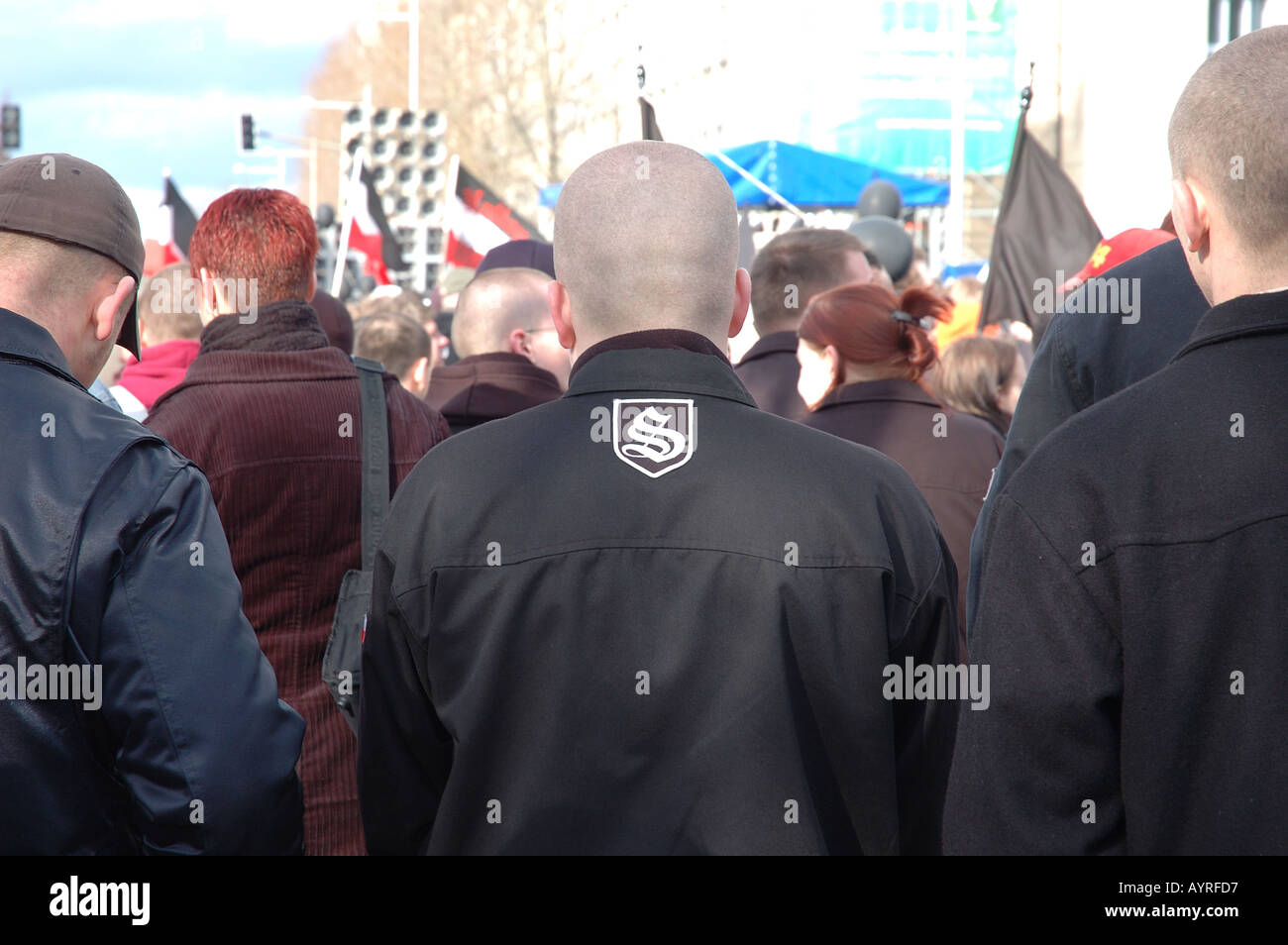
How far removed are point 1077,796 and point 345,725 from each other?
205cm

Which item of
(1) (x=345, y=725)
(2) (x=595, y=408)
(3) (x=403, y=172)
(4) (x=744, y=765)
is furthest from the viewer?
(3) (x=403, y=172)

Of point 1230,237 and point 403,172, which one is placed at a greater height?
point 403,172

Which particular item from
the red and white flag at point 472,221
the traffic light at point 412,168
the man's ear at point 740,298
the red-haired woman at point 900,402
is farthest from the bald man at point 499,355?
the traffic light at point 412,168

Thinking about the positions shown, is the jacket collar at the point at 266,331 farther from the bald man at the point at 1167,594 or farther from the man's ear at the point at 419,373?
the man's ear at the point at 419,373

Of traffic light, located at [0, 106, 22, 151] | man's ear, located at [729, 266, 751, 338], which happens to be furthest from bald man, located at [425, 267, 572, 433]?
traffic light, located at [0, 106, 22, 151]

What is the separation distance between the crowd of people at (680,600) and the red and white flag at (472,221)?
26.4 feet

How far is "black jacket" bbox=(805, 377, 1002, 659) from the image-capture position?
436 cm

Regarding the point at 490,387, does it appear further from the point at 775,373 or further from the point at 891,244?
the point at 891,244

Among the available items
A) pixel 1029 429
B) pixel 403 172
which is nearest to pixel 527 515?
pixel 1029 429

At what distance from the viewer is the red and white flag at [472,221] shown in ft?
34.7

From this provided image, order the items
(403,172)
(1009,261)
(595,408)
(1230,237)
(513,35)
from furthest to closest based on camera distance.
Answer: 1. (513,35)
2. (403,172)
3. (1009,261)
4. (595,408)
5. (1230,237)

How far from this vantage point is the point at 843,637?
2207 millimetres
